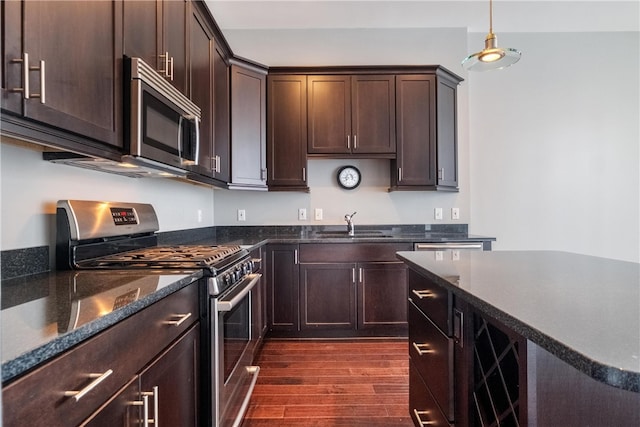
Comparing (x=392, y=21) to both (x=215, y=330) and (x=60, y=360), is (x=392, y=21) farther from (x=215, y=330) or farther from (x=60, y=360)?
(x=60, y=360)

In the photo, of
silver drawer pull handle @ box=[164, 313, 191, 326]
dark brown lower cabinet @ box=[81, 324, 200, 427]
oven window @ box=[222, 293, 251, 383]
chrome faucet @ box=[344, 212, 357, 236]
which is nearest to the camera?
dark brown lower cabinet @ box=[81, 324, 200, 427]

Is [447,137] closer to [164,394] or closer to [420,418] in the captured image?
[420,418]

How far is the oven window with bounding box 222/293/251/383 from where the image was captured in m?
1.51

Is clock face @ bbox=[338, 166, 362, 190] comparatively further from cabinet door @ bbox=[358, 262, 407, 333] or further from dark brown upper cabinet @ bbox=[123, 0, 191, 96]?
dark brown upper cabinet @ bbox=[123, 0, 191, 96]

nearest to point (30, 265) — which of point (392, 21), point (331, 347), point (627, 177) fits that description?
point (331, 347)

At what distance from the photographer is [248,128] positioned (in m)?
2.96

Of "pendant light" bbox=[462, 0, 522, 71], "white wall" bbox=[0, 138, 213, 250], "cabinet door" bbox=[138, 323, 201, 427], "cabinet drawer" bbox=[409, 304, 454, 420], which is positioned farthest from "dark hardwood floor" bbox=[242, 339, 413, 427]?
"pendant light" bbox=[462, 0, 522, 71]

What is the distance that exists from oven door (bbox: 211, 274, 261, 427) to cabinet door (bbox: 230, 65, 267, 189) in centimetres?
124

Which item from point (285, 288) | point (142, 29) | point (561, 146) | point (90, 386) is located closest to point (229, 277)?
point (90, 386)

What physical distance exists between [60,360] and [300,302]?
7.49 feet

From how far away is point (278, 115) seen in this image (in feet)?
10.2

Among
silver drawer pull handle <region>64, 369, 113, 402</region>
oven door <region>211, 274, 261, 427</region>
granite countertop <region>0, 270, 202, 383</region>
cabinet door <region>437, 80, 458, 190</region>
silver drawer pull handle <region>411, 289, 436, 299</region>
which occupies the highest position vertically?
cabinet door <region>437, 80, 458, 190</region>

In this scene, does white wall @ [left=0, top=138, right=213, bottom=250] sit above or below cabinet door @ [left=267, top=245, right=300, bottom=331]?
above

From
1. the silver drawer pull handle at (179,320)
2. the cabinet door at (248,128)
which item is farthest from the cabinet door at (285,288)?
the silver drawer pull handle at (179,320)
